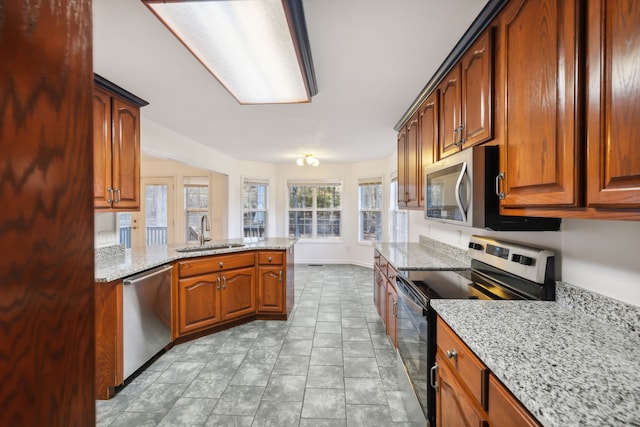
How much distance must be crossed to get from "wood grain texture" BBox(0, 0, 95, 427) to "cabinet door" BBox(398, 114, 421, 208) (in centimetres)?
253

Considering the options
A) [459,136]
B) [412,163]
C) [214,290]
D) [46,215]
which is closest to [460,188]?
[459,136]

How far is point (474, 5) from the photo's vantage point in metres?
1.38

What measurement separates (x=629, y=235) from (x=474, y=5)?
1.22 metres

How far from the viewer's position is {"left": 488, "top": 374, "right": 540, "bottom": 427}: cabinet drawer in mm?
723

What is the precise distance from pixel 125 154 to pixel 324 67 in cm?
184

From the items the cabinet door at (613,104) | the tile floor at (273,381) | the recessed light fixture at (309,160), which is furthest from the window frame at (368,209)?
the cabinet door at (613,104)

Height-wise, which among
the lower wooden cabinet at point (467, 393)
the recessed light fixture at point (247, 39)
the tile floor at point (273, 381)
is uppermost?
the recessed light fixture at point (247, 39)

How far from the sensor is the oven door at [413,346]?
4.80 ft

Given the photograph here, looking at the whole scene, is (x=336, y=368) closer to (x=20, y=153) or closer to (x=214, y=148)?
(x=20, y=153)

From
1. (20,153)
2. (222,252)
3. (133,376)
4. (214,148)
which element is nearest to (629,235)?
(20,153)

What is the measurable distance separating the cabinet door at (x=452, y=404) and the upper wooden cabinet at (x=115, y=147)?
2564 mm

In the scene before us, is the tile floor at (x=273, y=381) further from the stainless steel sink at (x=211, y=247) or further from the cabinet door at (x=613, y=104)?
the cabinet door at (x=613, y=104)

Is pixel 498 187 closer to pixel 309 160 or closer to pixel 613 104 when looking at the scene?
pixel 613 104

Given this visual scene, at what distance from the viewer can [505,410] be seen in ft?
2.63
